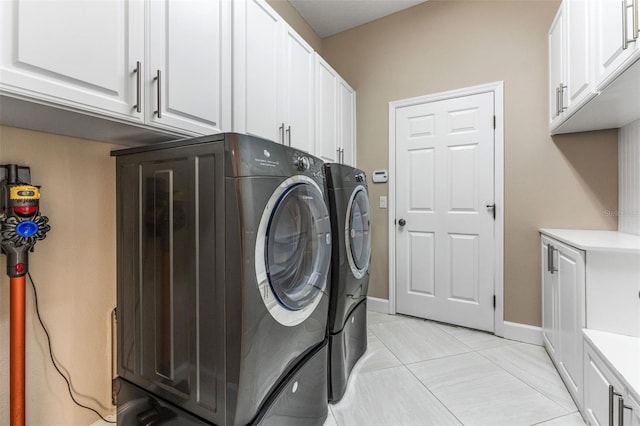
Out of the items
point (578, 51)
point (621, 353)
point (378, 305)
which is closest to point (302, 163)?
point (621, 353)

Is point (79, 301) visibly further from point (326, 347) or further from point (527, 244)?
point (527, 244)

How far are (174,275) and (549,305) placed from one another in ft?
7.65

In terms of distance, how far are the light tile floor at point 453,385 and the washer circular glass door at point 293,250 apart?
28.7 inches

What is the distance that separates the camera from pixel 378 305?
3.02 meters

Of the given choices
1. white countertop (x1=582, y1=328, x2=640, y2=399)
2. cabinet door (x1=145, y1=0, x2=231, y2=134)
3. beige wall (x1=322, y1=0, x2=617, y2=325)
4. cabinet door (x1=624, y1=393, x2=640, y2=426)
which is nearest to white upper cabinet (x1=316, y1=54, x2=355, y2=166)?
beige wall (x1=322, y1=0, x2=617, y2=325)

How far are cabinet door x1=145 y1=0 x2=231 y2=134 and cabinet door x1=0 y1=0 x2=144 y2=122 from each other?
7cm

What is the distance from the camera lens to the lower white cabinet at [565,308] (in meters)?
1.46

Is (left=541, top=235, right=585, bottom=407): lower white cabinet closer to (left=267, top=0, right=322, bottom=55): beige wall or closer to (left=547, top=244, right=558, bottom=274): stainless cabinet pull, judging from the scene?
(left=547, top=244, right=558, bottom=274): stainless cabinet pull

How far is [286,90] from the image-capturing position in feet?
6.37

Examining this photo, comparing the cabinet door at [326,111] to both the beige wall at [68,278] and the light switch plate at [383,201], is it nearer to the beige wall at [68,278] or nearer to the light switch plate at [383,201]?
the light switch plate at [383,201]

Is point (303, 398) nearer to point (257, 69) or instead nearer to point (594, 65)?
point (257, 69)

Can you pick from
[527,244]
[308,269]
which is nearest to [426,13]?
[527,244]

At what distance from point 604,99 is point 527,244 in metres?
1.21

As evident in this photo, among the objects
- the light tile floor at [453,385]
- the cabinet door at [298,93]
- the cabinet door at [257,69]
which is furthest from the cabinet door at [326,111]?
the light tile floor at [453,385]
